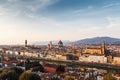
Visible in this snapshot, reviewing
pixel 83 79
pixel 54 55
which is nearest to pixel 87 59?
pixel 54 55

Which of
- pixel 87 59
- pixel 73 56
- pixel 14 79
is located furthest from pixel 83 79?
pixel 73 56

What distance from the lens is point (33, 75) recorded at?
1991cm

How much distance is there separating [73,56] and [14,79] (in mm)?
43374

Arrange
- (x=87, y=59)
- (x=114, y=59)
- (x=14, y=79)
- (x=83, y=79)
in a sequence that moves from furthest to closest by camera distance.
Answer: (x=87, y=59), (x=114, y=59), (x=83, y=79), (x=14, y=79)

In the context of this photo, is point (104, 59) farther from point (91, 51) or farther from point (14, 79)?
point (14, 79)

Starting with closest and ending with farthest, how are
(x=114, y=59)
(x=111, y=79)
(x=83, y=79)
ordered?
(x=111, y=79) → (x=83, y=79) → (x=114, y=59)

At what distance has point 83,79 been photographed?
23969 millimetres

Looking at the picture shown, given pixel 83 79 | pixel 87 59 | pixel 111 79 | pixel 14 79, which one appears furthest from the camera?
pixel 87 59

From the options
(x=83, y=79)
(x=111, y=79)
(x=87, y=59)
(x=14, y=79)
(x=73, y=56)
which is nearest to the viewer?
(x=111, y=79)

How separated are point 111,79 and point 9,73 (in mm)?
8060

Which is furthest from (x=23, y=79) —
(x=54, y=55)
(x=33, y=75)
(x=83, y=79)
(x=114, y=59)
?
(x=54, y=55)

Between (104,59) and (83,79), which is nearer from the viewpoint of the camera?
(83,79)

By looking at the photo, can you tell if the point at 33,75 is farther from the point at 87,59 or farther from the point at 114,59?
the point at 87,59

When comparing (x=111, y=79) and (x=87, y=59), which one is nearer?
(x=111, y=79)
